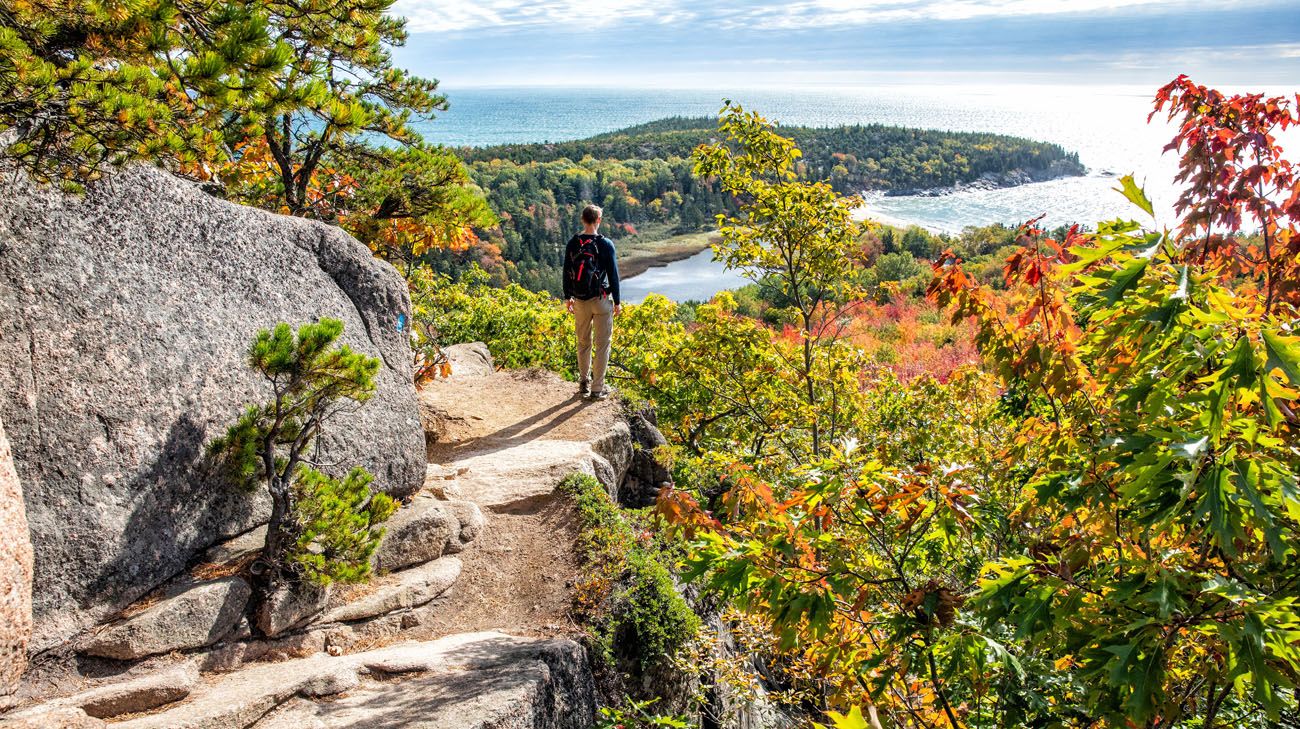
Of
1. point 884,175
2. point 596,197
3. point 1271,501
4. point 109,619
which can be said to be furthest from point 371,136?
point 884,175

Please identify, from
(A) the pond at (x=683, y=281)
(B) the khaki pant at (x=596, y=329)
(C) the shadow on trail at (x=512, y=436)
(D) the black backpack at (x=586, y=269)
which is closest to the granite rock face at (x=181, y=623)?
(C) the shadow on trail at (x=512, y=436)

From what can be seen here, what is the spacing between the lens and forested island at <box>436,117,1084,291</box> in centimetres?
9244

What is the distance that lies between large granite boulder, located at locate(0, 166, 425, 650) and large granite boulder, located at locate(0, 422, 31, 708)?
19 centimetres

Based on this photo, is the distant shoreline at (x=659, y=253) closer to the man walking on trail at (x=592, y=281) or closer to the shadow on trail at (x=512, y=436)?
the shadow on trail at (x=512, y=436)

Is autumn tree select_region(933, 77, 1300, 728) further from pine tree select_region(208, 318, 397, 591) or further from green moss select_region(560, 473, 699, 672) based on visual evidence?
pine tree select_region(208, 318, 397, 591)

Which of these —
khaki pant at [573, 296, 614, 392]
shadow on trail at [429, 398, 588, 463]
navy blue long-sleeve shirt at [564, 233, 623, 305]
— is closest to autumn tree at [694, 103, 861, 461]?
navy blue long-sleeve shirt at [564, 233, 623, 305]

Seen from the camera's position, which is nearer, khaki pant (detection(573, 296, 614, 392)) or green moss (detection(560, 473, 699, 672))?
green moss (detection(560, 473, 699, 672))

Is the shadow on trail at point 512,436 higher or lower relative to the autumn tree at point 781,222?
lower

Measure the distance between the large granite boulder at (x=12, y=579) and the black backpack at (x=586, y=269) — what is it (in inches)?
230

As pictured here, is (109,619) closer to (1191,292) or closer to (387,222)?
(387,222)

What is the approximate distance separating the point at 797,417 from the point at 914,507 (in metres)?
7.28

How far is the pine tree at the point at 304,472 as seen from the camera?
509 cm

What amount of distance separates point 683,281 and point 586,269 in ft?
278

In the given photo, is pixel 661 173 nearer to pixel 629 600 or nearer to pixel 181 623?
pixel 629 600
